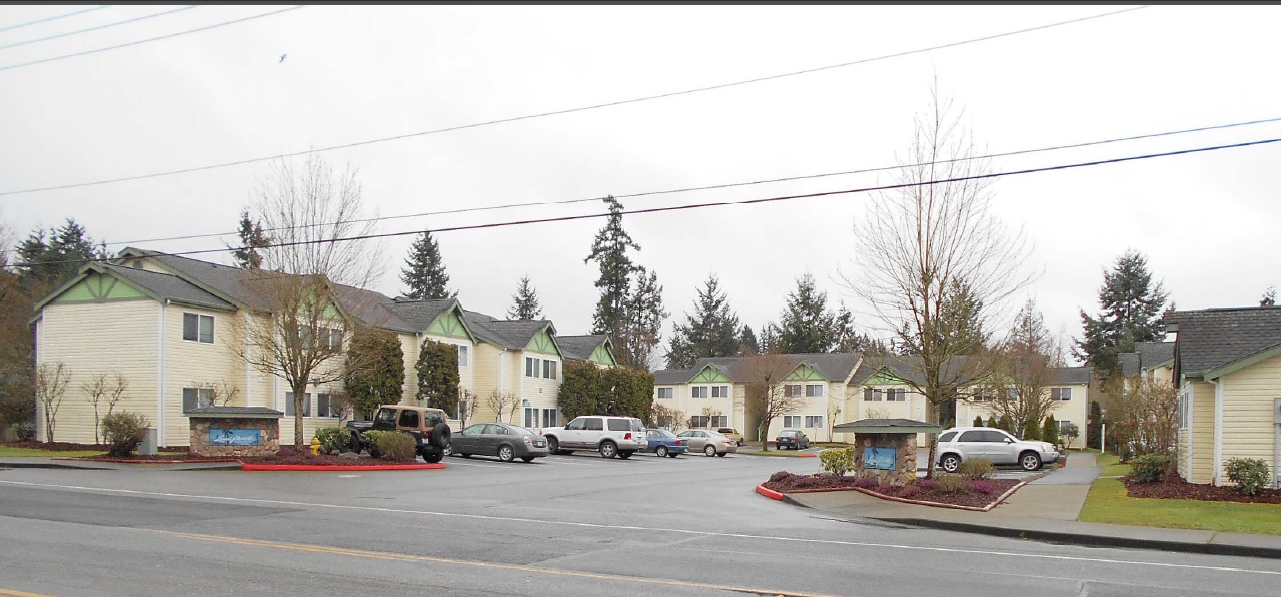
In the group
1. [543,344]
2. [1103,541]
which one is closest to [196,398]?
[543,344]

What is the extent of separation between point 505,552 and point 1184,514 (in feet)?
42.3

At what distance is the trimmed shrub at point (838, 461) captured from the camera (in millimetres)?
23172

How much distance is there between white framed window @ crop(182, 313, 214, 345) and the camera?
35.5m

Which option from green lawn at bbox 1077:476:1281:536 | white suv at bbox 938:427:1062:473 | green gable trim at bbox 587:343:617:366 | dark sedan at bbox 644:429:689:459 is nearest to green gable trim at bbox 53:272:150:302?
dark sedan at bbox 644:429:689:459

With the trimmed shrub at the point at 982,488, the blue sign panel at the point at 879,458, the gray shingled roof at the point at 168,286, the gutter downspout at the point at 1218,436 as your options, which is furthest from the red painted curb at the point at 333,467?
the gutter downspout at the point at 1218,436

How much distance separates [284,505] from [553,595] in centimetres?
961

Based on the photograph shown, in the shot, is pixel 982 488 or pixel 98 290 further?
pixel 98 290

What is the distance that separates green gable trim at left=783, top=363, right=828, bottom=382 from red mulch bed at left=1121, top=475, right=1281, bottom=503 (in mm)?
49626

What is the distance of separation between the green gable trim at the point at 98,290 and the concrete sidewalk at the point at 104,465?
27.7 ft

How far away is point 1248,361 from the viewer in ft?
72.2

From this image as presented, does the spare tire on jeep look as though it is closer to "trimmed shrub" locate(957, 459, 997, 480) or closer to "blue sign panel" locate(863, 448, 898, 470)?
"blue sign panel" locate(863, 448, 898, 470)

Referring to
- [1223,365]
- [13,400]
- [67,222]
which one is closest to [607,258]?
[67,222]

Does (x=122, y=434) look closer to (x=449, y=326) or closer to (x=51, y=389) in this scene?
(x=51, y=389)

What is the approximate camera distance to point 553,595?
9320 millimetres
